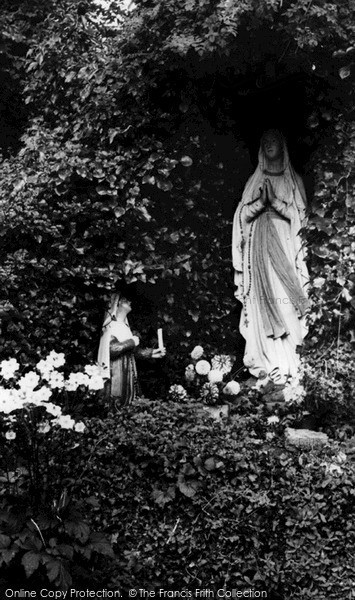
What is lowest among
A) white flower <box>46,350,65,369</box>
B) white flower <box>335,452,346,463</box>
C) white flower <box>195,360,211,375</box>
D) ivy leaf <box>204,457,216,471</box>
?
white flower <box>335,452,346,463</box>

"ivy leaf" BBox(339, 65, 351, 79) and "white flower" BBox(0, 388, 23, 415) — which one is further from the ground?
"ivy leaf" BBox(339, 65, 351, 79)

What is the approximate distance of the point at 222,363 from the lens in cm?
834

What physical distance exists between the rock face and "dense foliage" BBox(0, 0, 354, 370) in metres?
1.31

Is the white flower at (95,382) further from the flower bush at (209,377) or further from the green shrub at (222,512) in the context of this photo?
the flower bush at (209,377)

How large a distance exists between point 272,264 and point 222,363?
1.06 meters

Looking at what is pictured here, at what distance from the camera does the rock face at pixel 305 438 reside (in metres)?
6.23

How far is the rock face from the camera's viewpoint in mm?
6234

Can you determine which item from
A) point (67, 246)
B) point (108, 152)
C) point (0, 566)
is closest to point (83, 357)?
point (67, 246)

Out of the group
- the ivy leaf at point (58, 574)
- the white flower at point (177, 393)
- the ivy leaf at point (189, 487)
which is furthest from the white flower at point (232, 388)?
the ivy leaf at point (58, 574)

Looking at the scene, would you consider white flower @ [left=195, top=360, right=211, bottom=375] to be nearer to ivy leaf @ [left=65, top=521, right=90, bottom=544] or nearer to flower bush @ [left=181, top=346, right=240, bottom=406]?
flower bush @ [left=181, top=346, right=240, bottom=406]

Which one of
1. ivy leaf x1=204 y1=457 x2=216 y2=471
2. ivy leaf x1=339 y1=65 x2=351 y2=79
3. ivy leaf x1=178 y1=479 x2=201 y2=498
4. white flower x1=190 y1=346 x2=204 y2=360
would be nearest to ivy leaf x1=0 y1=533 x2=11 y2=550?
ivy leaf x1=178 y1=479 x2=201 y2=498

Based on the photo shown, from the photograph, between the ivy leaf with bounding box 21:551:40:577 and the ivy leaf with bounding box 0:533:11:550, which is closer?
the ivy leaf with bounding box 21:551:40:577

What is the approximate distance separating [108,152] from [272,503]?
404 cm

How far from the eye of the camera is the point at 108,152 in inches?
328
